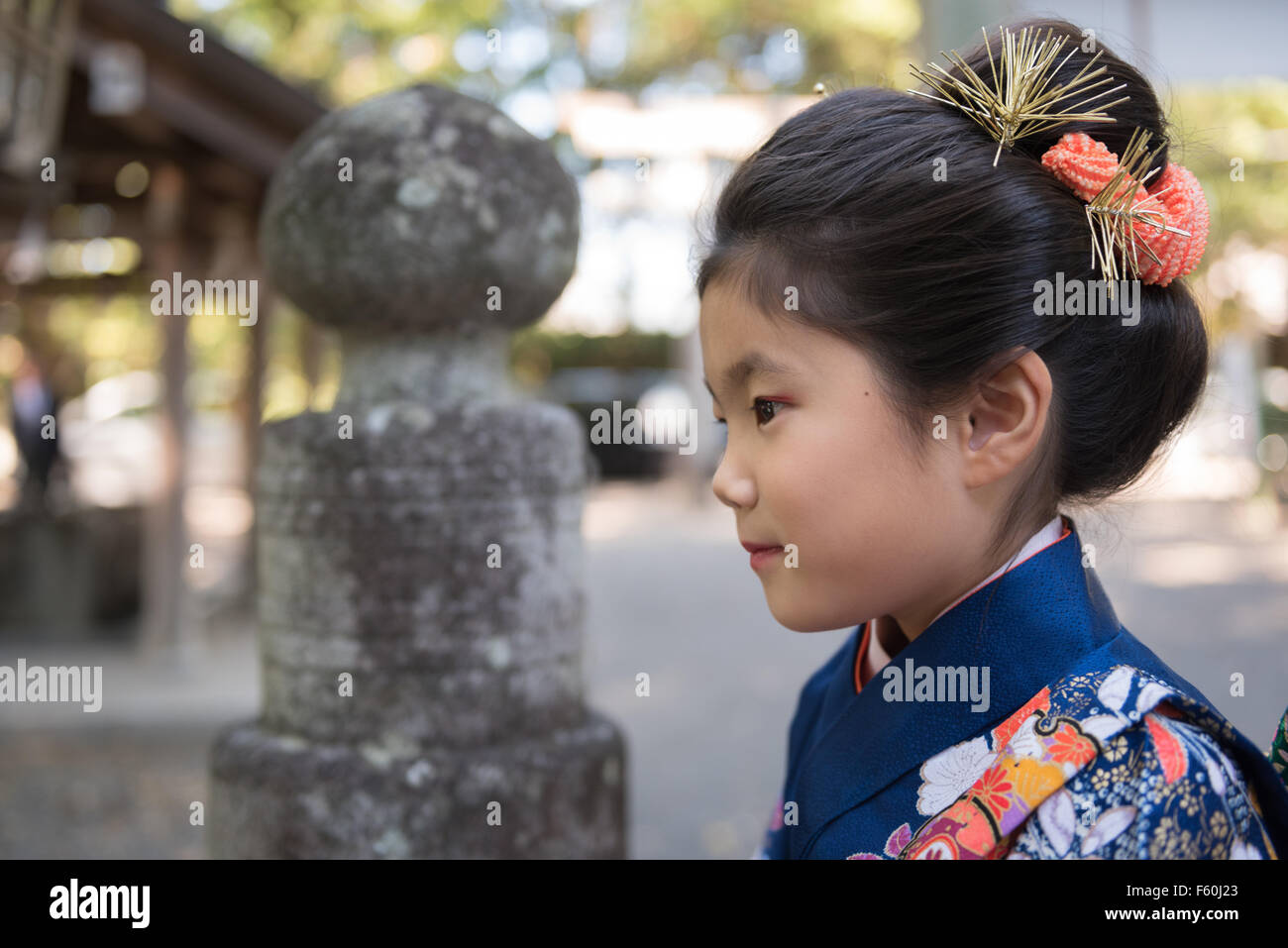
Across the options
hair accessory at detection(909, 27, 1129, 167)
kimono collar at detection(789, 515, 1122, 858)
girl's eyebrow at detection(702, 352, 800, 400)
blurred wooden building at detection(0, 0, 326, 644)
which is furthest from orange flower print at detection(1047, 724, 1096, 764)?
blurred wooden building at detection(0, 0, 326, 644)

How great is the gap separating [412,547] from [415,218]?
54cm

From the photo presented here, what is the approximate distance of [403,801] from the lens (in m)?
1.85

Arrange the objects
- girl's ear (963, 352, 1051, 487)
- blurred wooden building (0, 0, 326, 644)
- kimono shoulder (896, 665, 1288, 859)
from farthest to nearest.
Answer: blurred wooden building (0, 0, 326, 644)
girl's ear (963, 352, 1051, 487)
kimono shoulder (896, 665, 1288, 859)

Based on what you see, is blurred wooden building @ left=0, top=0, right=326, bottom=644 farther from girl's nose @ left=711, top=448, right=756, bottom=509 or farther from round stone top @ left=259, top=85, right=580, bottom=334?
girl's nose @ left=711, top=448, right=756, bottom=509

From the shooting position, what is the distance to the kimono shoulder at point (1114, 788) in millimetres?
1005

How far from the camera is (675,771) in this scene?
511 centimetres

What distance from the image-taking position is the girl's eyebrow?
117cm

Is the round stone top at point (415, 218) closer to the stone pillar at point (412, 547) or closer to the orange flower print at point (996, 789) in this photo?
the stone pillar at point (412, 547)

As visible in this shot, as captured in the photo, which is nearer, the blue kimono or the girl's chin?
the blue kimono

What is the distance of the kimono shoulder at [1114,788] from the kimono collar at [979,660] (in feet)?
0.20

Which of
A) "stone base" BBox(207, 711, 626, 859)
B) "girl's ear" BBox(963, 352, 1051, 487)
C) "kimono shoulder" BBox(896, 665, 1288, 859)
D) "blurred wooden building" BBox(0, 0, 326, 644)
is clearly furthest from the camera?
"blurred wooden building" BBox(0, 0, 326, 644)

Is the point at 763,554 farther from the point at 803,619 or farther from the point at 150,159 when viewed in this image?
the point at 150,159

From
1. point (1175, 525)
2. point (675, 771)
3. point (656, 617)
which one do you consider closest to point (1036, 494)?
point (675, 771)

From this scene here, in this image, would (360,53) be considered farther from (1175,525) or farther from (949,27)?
(1175,525)
